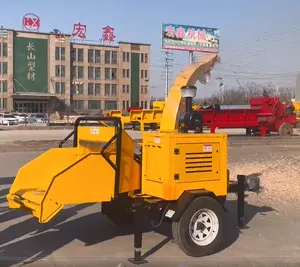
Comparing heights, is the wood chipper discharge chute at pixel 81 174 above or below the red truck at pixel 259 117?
below

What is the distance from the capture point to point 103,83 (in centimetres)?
10694

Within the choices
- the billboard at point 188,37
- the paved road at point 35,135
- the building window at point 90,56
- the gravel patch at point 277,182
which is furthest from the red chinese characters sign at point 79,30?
the gravel patch at point 277,182

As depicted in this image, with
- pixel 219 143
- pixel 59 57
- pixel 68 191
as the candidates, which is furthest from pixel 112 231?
pixel 59 57

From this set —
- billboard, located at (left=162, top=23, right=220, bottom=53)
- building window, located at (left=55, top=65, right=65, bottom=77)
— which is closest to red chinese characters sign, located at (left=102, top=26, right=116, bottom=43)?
building window, located at (left=55, top=65, right=65, bottom=77)

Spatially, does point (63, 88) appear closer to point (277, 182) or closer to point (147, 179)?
point (277, 182)

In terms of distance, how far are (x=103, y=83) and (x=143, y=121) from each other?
73.2m

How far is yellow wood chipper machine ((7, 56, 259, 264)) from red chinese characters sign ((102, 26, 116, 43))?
4015 inches

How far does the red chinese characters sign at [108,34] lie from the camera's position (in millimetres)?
106312

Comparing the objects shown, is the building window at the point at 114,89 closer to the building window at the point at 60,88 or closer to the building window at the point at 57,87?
the building window at the point at 60,88

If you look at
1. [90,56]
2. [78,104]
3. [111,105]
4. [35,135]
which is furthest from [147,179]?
[111,105]

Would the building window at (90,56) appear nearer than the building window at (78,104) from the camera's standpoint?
No

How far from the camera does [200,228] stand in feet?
20.9

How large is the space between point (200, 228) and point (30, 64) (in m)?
95.4

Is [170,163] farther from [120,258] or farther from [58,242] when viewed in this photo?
[58,242]
